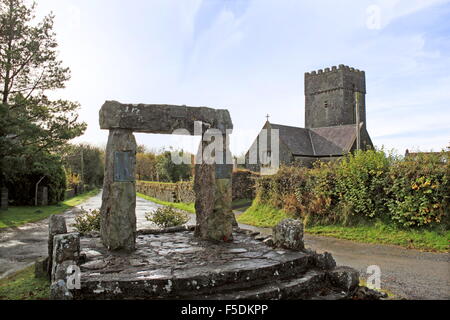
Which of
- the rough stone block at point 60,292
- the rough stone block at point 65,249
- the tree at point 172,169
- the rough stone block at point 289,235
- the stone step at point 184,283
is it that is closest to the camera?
the rough stone block at point 60,292

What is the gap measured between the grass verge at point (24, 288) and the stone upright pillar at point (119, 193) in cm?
132

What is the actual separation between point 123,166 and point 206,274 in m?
2.84

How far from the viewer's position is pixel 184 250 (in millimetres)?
6883

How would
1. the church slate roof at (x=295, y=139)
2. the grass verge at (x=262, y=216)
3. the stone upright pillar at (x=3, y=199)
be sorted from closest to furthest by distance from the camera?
the grass verge at (x=262, y=216)
the stone upright pillar at (x=3, y=199)
the church slate roof at (x=295, y=139)

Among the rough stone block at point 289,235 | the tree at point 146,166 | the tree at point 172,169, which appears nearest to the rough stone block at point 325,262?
the rough stone block at point 289,235

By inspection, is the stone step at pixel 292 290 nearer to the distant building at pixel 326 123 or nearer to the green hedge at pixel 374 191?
the green hedge at pixel 374 191

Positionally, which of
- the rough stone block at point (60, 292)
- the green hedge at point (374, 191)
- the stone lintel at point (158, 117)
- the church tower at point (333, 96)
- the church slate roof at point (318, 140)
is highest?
the church tower at point (333, 96)

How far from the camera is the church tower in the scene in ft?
150

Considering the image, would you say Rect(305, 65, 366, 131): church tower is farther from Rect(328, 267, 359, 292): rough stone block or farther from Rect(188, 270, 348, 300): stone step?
Rect(188, 270, 348, 300): stone step

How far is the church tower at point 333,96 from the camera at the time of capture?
45625 mm

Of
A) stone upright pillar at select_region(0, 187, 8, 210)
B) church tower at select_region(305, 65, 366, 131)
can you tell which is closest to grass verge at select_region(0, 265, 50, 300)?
stone upright pillar at select_region(0, 187, 8, 210)

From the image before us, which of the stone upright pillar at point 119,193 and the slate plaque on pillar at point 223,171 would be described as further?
the slate plaque on pillar at point 223,171

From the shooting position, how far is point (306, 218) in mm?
13406
